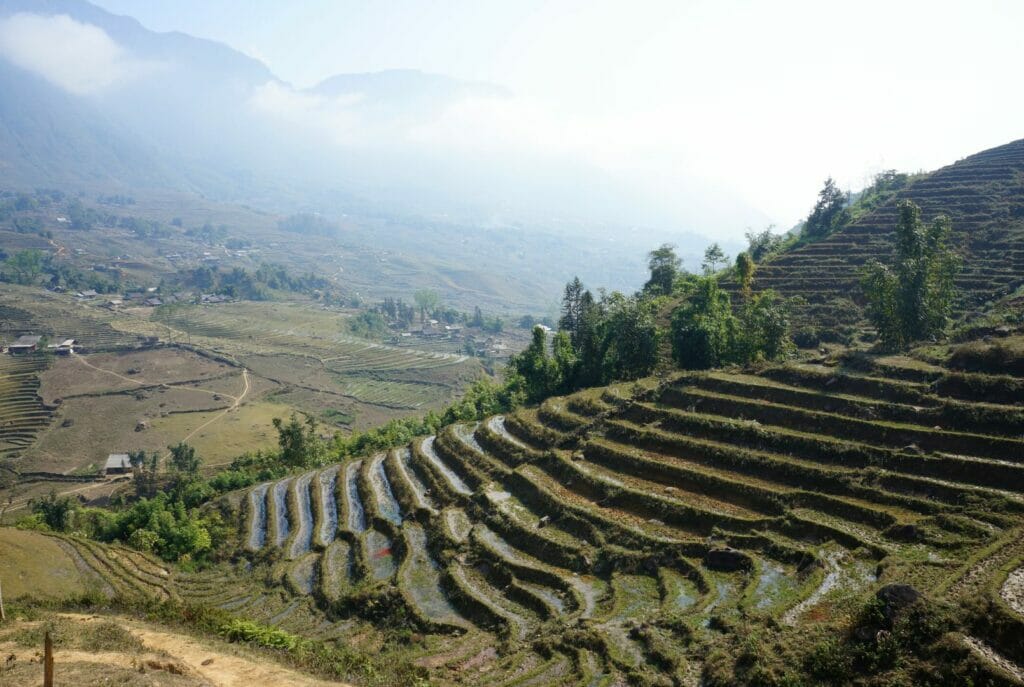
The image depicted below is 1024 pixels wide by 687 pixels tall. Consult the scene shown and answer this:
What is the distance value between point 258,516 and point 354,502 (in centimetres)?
563

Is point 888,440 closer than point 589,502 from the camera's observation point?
Yes

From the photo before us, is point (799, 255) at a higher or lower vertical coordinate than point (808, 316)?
higher

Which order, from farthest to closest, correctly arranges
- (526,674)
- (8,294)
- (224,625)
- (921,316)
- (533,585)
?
(8,294) < (921,316) < (533,585) < (224,625) < (526,674)

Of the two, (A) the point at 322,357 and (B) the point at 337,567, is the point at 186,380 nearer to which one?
(A) the point at 322,357

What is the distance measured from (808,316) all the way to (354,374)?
2637 inches

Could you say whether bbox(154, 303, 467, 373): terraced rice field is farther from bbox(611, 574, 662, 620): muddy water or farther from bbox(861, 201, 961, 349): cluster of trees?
bbox(611, 574, 662, 620): muddy water

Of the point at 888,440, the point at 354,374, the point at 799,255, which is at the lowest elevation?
the point at 354,374

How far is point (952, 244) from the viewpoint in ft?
163

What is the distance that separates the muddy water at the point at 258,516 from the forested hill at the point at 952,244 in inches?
1433

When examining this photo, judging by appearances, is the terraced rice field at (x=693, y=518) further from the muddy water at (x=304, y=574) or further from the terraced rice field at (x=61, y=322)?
the terraced rice field at (x=61, y=322)

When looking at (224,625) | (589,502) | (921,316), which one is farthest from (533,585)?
(921,316)

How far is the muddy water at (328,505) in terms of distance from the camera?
29688 mm

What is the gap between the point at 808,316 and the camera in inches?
1791

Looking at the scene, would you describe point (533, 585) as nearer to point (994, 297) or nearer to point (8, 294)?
point (994, 297)
